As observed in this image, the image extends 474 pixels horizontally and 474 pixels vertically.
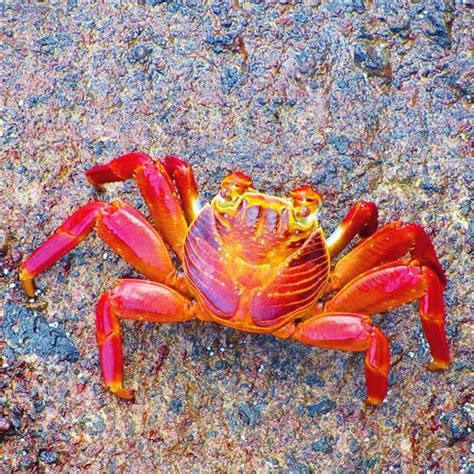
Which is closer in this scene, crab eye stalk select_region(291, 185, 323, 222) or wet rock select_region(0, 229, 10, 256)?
crab eye stalk select_region(291, 185, 323, 222)

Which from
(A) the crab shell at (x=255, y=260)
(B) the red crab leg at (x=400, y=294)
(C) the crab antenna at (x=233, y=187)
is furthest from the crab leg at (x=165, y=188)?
(B) the red crab leg at (x=400, y=294)

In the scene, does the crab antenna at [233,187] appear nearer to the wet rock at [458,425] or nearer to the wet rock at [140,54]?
the wet rock at [140,54]

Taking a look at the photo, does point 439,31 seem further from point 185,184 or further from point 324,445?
point 324,445

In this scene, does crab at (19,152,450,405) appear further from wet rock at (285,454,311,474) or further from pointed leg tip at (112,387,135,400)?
wet rock at (285,454,311,474)

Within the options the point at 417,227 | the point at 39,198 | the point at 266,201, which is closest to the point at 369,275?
the point at 417,227

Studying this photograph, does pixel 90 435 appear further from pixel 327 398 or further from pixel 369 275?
pixel 369 275

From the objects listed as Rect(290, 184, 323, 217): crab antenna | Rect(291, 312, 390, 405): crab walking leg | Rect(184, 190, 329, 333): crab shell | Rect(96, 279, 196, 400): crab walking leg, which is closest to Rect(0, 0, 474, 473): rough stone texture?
Rect(96, 279, 196, 400): crab walking leg
